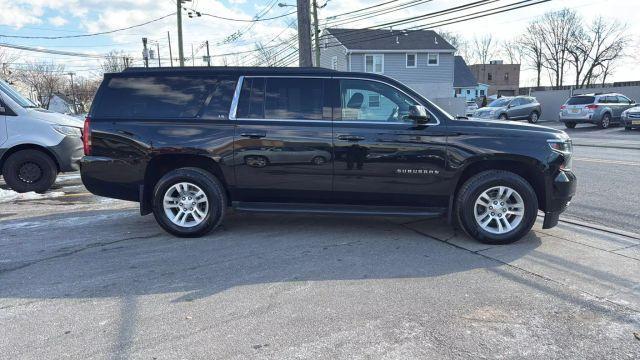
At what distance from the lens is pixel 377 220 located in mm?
6449

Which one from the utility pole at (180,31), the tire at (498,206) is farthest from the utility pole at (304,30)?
the utility pole at (180,31)

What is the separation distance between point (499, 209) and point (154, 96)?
4.12 m

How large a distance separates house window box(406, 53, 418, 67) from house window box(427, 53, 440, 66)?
46.1 inches

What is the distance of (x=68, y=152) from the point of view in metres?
8.75

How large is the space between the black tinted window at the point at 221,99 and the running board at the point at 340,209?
1.05 meters

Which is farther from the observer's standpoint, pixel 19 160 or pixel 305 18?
pixel 305 18

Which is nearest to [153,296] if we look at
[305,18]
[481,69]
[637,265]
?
[637,265]

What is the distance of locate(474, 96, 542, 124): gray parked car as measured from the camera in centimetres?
2756

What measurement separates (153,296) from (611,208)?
21.2 ft

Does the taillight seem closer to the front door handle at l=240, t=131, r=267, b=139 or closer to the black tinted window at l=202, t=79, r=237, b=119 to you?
the black tinted window at l=202, t=79, r=237, b=119

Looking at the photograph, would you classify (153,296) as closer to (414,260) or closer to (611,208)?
(414,260)

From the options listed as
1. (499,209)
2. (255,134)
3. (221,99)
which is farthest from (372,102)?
(499,209)

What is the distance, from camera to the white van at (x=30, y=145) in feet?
27.8

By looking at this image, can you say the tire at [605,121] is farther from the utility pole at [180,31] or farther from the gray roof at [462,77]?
the gray roof at [462,77]
